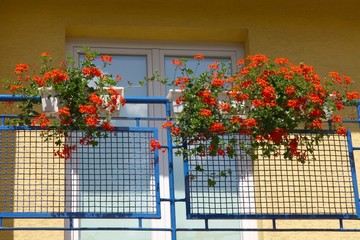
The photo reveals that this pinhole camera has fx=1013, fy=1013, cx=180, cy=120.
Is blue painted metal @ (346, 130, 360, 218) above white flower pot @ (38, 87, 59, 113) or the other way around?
the other way around

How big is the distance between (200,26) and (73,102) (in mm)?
2649

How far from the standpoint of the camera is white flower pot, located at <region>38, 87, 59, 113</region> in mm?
7367

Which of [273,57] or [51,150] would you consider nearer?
[51,150]

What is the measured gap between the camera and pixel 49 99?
7.38 m

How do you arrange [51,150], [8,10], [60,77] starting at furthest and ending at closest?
[8,10]
[51,150]
[60,77]

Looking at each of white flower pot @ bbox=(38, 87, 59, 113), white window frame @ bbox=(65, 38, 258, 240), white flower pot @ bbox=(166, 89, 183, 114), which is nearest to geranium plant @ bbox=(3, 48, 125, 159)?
white flower pot @ bbox=(38, 87, 59, 113)

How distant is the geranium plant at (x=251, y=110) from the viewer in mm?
7434

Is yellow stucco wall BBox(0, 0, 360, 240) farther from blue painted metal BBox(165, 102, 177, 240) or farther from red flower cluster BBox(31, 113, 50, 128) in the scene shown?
blue painted metal BBox(165, 102, 177, 240)

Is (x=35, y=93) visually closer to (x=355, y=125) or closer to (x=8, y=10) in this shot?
(x=8, y=10)

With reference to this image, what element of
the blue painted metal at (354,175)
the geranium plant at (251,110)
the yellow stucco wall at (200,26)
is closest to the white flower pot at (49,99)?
the geranium plant at (251,110)

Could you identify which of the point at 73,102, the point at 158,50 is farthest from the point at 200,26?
the point at 73,102

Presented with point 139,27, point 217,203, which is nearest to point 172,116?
point 217,203

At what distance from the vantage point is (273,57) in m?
9.66

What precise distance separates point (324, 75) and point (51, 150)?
9.93 ft
